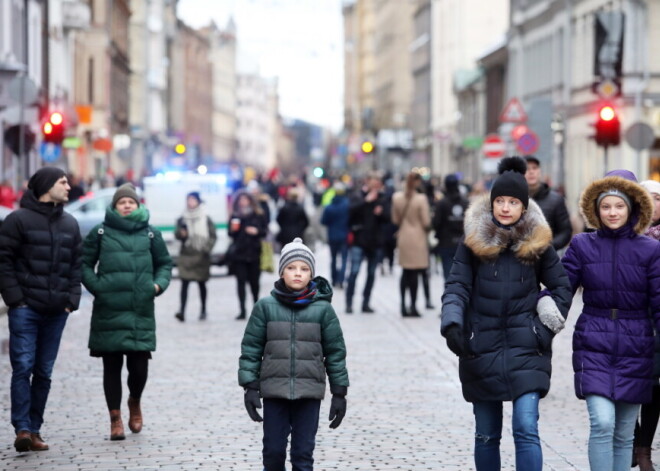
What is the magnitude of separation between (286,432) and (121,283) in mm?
3457

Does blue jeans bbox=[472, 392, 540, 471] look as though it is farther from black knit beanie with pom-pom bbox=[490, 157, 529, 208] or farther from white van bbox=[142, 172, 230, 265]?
white van bbox=[142, 172, 230, 265]

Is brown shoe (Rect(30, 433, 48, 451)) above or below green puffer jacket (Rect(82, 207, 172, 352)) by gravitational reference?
below

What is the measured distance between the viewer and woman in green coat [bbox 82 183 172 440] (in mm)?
11234

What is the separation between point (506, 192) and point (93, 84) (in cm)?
6561

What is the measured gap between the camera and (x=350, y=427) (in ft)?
38.1

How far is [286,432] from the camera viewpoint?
26.6 feet

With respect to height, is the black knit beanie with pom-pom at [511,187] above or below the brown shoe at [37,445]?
above

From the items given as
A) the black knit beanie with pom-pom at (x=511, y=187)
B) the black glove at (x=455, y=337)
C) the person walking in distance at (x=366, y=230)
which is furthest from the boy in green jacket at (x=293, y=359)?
the person walking in distance at (x=366, y=230)

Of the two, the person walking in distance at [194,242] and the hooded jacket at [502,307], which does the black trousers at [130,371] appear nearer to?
the hooded jacket at [502,307]

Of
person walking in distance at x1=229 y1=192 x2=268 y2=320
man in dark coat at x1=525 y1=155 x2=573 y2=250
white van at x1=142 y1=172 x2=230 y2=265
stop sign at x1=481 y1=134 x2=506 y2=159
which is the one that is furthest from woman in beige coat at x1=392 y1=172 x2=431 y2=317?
stop sign at x1=481 y1=134 x2=506 y2=159

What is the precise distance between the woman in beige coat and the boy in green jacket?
534 inches

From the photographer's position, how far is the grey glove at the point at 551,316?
7.86 metres

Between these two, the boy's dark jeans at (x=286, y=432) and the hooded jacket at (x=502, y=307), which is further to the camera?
the boy's dark jeans at (x=286, y=432)

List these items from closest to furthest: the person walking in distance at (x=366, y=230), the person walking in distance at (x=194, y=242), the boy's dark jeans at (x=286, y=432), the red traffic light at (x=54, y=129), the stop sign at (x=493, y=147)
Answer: the boy's dark jeans at (x=286, y=432)
the person walking in distance at (x=194, y=242)
the person walking in distance at (x=366, y=230)
the red traffic light at (x=54, y=129)
the stop sign at (x=493, y=147)
